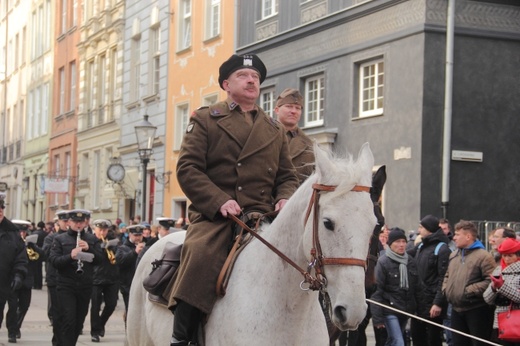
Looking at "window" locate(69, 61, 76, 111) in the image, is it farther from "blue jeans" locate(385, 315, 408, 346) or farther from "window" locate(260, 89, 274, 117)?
"blue jeans" locate(385, 315, 408, 346)

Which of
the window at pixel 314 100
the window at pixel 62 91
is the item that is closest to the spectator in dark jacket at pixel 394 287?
the window at pixel 314 100

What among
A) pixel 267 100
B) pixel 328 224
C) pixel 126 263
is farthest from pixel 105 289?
pixel 328 224

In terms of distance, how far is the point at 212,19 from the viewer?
33.9m

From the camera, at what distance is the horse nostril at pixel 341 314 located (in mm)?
5133

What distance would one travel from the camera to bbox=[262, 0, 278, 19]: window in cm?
2893

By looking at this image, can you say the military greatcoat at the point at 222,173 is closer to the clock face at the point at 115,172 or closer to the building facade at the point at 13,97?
the clock face at the point at 115,172

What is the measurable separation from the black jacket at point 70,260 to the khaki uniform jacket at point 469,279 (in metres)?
4.93

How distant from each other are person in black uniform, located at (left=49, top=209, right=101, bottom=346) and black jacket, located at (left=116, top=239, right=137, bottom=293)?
12.9 feet

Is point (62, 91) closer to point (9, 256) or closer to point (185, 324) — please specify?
point (9, 256)

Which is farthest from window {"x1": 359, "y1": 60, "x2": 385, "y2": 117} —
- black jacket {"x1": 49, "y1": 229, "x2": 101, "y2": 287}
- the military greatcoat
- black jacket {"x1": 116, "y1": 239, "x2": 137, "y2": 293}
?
the military greatcoat

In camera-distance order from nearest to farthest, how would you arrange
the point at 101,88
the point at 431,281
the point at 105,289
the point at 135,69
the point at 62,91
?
the point at 431,281 → the point at 105,289 → the point at 135,69 → the point at 101,88 → the point at 62,91

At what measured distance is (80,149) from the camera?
4744 cm

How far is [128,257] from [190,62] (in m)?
17.5

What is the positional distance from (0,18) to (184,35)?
37.6m
